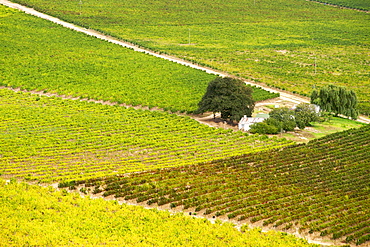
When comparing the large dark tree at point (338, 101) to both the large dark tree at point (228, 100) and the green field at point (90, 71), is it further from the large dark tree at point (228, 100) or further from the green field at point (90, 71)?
the large dark tree at point (228, 100)

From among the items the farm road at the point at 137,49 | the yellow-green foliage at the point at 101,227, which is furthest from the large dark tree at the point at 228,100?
the yellow-green foliage at the point at 101,227

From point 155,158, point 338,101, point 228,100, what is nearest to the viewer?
point 155,158

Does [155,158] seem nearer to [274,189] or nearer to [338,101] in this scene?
[274,189]

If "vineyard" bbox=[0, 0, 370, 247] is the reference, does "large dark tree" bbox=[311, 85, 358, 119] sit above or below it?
above

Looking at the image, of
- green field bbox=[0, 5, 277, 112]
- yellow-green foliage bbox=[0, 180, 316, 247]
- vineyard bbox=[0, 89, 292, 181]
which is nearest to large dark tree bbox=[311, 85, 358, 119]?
green field bbox=[0, 5, 277, 112]

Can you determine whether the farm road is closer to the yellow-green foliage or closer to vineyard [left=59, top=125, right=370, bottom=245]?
vineyard [left=59, top=125, right=370, bottom=245]

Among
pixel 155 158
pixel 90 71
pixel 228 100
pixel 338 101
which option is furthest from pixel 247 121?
pixel 90 71
